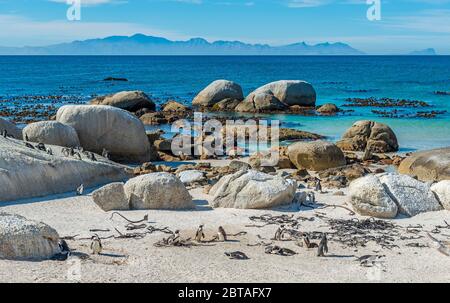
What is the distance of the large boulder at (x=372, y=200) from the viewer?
1584 cm

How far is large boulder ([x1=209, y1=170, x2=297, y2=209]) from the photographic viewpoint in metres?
16.4

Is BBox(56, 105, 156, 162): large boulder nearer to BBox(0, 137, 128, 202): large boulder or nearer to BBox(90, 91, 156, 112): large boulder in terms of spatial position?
BBox(0, 137, 128, 202): large boulder

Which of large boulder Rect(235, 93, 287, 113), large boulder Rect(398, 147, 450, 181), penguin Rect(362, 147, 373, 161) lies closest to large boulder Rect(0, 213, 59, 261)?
large boulder Rect(398, 147, 450, 181)

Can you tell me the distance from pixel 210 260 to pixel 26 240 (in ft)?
10.9

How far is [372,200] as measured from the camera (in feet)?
52.4

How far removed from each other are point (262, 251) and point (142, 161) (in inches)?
468

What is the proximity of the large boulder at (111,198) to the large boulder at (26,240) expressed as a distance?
3.68m

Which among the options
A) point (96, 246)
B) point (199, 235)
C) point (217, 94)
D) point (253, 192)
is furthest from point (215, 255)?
point (217, 94)

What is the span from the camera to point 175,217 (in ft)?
51.6

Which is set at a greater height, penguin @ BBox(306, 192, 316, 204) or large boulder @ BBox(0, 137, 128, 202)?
large boulder @ BBox(0, 137, 128, 202)

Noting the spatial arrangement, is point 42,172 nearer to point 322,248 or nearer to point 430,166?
point 322,248

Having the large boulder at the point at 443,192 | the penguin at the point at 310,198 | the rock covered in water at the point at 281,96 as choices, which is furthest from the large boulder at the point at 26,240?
the rock covered in water at the point at 281,96

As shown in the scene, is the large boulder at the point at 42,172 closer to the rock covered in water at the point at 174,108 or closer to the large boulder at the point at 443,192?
the large boulder at the point at 443,192

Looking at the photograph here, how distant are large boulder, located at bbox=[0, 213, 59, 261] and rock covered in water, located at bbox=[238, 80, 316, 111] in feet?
110
